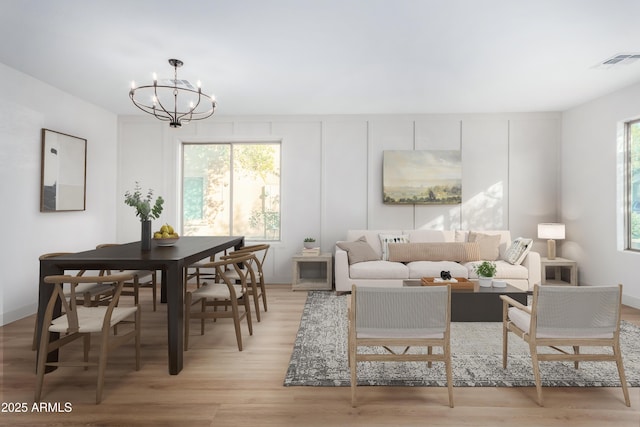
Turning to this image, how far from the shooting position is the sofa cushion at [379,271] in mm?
5051

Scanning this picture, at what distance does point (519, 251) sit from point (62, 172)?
6.45 m

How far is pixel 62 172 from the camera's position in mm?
4863

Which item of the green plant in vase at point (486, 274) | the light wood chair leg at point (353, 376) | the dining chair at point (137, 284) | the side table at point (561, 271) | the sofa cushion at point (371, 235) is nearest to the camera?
the light wood chair leg at point (353, 376)

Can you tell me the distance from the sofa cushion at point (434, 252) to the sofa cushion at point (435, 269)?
0.24 metres

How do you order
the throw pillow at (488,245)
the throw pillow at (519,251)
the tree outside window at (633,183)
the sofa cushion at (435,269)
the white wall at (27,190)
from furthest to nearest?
1. the throw pillow at (488,245)
2. the throw pillow at (519,251)
3. the sofa cushion at (435,269)
4. the tree outside window at (633,183)
5. the white wall at (27,190)

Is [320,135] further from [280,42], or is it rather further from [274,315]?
[274,315]

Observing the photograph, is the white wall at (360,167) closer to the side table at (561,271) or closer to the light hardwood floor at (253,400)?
the side table at (561,271)

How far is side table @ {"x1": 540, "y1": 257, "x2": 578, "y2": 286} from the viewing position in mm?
5348

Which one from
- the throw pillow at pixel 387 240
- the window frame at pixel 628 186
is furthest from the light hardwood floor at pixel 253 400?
the window frame at pixel 628 186

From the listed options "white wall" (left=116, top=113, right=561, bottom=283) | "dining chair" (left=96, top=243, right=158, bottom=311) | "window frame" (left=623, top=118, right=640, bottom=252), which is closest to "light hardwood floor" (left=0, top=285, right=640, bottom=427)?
"dining chair" (left=96, top=243, right=158, bottom=311)

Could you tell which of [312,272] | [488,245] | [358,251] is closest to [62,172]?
[312,272]

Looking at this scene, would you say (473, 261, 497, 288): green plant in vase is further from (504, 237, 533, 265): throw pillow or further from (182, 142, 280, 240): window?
(182, 142, 280, 240): window

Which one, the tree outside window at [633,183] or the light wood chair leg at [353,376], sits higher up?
the tree outside window at [633,183]

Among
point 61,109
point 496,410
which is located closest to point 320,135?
point 61,109
